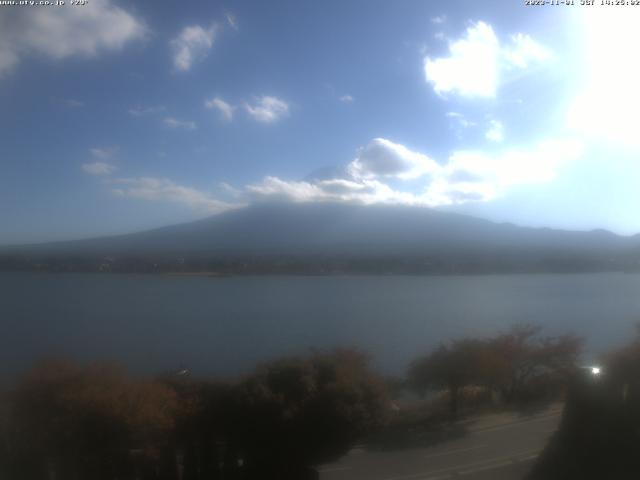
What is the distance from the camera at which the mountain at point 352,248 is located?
5.11m

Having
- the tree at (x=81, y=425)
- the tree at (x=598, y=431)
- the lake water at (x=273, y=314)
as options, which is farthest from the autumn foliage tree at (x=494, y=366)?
the tree at (x=81, y=425)

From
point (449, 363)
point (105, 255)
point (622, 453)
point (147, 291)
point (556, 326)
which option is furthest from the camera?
point (105, 255)

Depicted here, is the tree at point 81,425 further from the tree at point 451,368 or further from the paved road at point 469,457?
the tree at point 451,368

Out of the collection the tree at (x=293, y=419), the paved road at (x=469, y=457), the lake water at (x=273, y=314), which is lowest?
the paved road at (x=469, y=457)

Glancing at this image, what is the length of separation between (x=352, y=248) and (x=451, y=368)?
1825 mm

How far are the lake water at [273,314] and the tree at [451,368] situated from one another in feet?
0.32

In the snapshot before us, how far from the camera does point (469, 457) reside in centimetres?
344

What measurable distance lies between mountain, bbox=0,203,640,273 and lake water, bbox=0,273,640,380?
15cm

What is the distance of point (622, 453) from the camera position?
10.9ft

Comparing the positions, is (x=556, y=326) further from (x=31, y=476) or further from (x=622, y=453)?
(x=31, y=476)

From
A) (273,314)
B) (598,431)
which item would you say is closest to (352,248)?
(273,314)

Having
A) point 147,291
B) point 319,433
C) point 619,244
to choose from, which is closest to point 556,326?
point 619,244

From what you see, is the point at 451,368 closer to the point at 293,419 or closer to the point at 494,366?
the point at 494,366

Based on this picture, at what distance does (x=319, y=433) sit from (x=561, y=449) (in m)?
1.71
